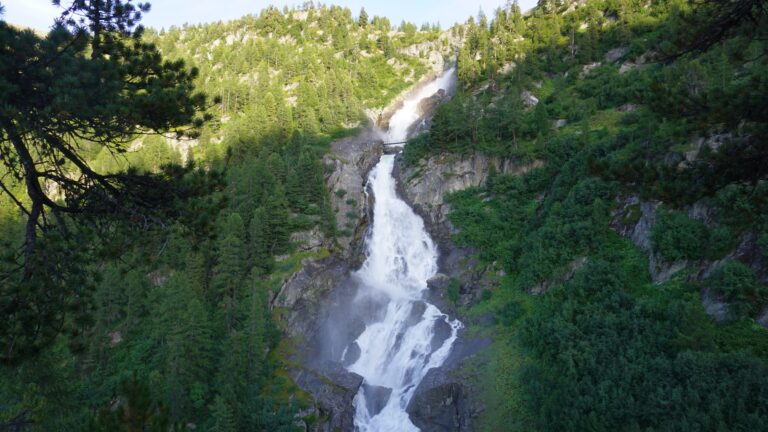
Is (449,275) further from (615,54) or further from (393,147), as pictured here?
(615,54)

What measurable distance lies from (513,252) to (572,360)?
50.8 feet

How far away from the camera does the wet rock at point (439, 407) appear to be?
2447 cm

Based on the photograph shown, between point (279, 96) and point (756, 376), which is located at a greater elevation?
point (279, 96)

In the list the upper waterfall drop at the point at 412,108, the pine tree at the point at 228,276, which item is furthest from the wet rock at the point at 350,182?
the pine tree at the point at 228,276

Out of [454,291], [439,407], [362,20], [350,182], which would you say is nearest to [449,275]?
[454,291]

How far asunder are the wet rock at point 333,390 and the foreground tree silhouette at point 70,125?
830 inches

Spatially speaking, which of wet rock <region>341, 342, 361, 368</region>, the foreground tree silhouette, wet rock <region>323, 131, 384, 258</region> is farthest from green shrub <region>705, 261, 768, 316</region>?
wet rock <region>323, 131, 384, 258</region>

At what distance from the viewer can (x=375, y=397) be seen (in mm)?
28250

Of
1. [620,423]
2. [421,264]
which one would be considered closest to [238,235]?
[421,264]

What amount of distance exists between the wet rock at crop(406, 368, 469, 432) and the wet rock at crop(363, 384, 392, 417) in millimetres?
2291

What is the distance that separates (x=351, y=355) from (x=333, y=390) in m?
7.01

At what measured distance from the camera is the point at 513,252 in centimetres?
3484

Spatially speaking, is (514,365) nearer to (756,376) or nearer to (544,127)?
(756,376)

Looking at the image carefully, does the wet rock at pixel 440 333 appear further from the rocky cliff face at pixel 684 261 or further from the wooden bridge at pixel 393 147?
the wooden bridge at pixel 393 147
